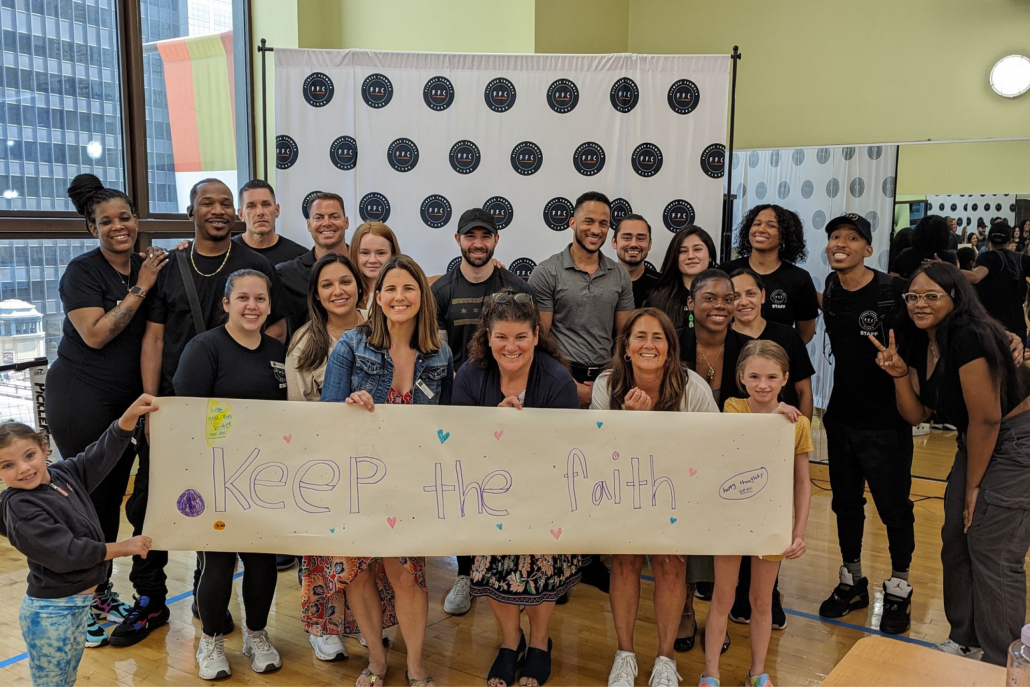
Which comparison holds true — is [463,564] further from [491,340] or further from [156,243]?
[156,243]

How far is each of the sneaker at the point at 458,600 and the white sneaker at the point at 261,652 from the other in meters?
0.82

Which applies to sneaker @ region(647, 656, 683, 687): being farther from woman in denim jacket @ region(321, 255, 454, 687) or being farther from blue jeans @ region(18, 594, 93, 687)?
blue jeans @ region(18, 594, 93, 687)

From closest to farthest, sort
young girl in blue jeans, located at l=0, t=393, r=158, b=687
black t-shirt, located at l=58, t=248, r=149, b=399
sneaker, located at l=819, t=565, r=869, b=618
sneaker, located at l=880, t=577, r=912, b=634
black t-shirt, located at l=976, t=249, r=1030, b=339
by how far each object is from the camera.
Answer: young girl in blue jeans, located at l=0, t=393, r=158, b=687 → black t-shirt, located at l=58, t=248, r=149, b=399 → sneaker, located at l=880, t=577, r=912, b=634 → sneaker, located at l=819, t=565, r=869, b=618 → black t-shirt, located at l=976, t=249, r=1030, b=339

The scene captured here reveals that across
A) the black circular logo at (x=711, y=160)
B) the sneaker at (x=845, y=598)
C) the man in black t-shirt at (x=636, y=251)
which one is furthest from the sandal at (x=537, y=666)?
the black circular logo at (x=711, y=160)

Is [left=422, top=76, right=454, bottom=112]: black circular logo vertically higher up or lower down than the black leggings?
higher up

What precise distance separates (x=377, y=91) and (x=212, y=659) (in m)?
3.16

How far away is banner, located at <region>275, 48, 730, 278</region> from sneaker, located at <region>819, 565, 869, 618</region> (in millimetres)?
2047

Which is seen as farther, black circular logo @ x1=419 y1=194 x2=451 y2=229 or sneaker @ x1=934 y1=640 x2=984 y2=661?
black circular logo @ x1=419 y1=194 x2=451 y2=229

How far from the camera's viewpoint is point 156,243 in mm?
5785

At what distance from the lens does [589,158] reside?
4.84 meters

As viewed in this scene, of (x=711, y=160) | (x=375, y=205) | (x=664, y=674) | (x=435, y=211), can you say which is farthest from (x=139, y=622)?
(x=711, y=160)

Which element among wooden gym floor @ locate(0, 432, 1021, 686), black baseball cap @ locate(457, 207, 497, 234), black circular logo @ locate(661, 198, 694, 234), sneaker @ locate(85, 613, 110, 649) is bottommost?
wooden gym floor @ locate(0, 432, 1021, 686)

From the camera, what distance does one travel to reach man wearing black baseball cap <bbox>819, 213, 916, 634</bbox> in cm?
364

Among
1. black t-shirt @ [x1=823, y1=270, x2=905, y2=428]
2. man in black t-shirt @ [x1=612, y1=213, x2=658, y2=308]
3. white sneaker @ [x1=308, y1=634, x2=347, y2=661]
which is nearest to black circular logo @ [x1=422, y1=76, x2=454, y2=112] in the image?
man in black t-shirt @ [x1=612, y1=213, x2=658, y2=308]
